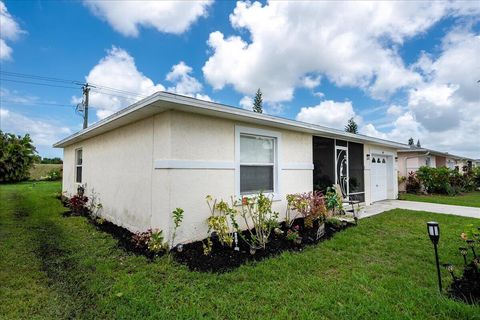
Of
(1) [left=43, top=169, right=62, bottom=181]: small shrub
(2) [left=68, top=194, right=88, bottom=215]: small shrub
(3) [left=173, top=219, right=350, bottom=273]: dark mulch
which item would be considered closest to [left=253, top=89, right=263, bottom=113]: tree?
(1) [left=43, top=169, right=62, bottom=181]: small shrub

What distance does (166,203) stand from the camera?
459 cm

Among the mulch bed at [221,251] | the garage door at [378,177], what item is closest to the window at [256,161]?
the mulch bed at [221,251]

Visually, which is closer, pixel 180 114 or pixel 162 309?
pixel 162 309

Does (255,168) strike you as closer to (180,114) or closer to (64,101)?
(180,114)

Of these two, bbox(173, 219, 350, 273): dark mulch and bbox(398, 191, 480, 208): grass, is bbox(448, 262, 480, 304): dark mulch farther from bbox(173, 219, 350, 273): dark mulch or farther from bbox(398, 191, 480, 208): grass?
bbox(398, 191, 480, 208): grass

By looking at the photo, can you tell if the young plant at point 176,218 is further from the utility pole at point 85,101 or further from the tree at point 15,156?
the tree at point 15,156

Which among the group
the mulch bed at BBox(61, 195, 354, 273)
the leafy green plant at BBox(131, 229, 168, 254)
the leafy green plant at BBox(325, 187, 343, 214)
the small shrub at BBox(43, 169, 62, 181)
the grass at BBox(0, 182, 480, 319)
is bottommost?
the grass at BBox(0, 182, 480, 319)

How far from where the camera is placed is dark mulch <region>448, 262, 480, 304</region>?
295 centimetres

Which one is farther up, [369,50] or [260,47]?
[260,47]

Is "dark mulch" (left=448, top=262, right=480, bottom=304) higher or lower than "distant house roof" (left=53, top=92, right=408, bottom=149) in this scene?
lower

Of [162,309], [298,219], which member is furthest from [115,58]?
[162,309]

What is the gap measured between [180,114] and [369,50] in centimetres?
804

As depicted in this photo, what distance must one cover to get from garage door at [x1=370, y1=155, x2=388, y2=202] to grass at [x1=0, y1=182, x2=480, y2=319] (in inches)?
230

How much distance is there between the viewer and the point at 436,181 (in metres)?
14.4
